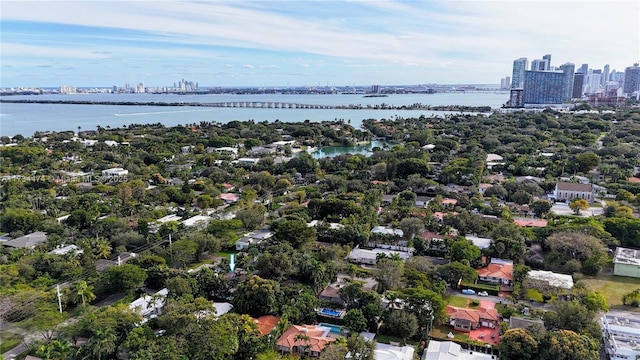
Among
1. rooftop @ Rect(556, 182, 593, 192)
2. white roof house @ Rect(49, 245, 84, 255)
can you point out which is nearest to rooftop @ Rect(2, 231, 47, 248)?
white roof house @ Rect(49, 245, 84, 255)

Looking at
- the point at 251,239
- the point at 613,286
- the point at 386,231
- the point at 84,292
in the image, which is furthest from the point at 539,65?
the point at 84,292

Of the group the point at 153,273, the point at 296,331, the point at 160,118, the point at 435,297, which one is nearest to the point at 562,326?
the point at 435,297

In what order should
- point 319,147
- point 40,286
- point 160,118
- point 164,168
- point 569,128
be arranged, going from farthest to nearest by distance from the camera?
point 160,118
point 569,128
point 319,147
point 164,168
point 40,286

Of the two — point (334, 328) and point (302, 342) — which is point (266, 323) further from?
point (334, 328)

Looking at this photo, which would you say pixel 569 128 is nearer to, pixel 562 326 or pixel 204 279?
pixel 562 326

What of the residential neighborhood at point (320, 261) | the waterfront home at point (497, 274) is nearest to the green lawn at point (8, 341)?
the residential neighborhood at point (320, 261)
